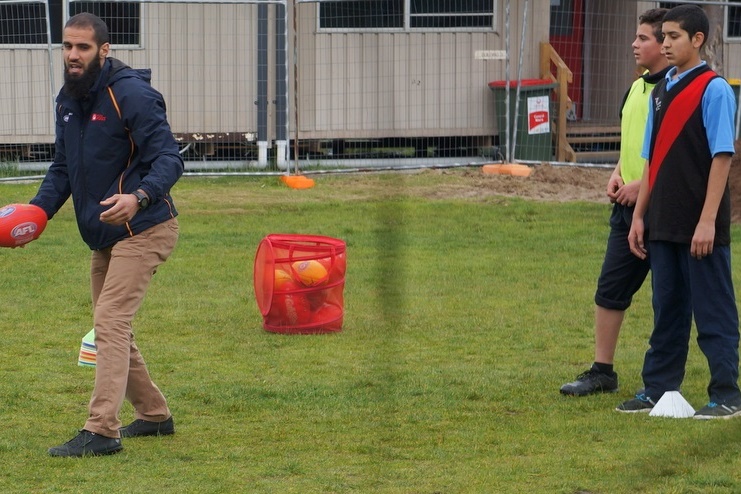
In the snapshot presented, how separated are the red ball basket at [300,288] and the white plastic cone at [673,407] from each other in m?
2.78

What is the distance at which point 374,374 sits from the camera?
7363 millimetres

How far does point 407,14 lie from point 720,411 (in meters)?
11.7

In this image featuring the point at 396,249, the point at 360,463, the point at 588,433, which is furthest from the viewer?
the point at 396,249

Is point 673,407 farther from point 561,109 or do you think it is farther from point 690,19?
point 561,109

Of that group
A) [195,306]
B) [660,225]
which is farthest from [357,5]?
[660,225]

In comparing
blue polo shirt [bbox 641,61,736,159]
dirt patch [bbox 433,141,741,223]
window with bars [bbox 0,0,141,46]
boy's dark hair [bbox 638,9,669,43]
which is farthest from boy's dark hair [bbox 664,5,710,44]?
window with bars [bbox 0,0,141,46]

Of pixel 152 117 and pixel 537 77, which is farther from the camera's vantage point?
pixel 537 77

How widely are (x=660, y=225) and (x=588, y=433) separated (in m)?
1.06

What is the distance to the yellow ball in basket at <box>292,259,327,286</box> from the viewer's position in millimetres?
8500

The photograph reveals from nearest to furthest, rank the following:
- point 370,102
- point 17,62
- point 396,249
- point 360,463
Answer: point 360,463
point 396,249
point 17,62
point 370,102

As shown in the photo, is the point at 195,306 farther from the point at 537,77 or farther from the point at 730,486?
the point at 537,77

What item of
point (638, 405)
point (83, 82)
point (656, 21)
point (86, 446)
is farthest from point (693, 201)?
point (86, 446)

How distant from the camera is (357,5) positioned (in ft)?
55.8

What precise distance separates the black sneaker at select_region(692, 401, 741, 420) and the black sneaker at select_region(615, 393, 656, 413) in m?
0.32
